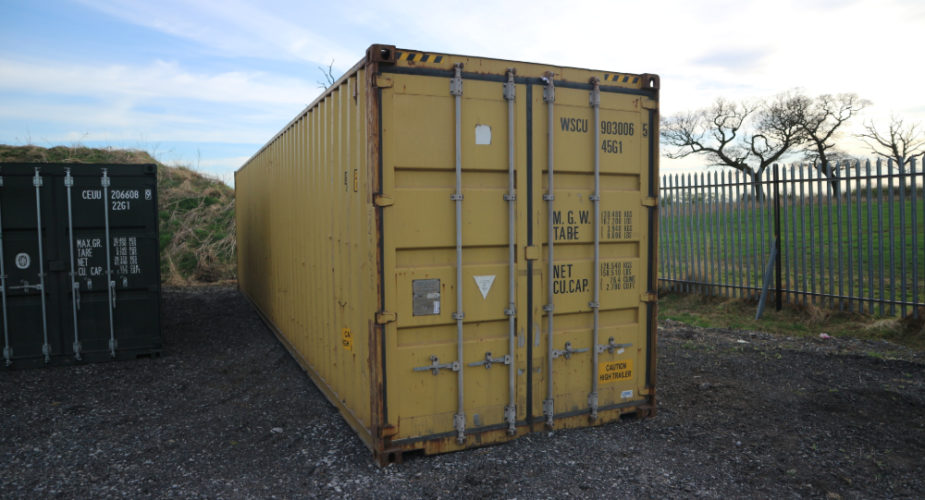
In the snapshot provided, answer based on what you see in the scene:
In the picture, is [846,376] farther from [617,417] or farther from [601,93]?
[601,93]

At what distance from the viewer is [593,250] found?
17.3 ft

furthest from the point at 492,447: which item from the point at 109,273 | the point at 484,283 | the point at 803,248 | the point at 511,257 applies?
the point at 803,248

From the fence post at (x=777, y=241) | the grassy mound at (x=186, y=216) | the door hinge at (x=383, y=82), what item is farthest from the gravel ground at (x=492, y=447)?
the grassy mound at (x=186, y=216)

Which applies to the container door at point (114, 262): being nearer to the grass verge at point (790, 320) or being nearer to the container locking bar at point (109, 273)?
the container locking bar at point (109, 273)

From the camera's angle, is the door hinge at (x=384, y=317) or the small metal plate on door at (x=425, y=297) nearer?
the door hinge at (x=384, y=317)

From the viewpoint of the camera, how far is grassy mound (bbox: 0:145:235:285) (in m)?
19.0

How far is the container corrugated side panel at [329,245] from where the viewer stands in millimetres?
4754

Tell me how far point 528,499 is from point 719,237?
8.77 metres

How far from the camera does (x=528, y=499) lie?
4.04m

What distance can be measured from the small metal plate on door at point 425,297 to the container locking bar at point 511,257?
1.91 feet

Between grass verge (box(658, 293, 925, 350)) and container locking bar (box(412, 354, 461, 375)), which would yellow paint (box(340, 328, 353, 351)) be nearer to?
container locking bar (box(412, 354, 461, 375))

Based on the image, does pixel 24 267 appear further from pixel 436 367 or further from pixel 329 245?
pixel 436 367

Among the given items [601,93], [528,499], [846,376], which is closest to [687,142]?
[846,376]

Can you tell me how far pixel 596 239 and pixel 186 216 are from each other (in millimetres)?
19409
